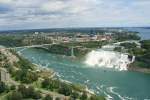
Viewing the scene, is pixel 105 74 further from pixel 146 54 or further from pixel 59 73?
pixel 146 54

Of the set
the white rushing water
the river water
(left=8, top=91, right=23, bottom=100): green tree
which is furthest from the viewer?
the white rushing water

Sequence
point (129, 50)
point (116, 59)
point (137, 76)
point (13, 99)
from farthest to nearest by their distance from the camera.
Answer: point (129, 50)
point (116, 59)
point (137, 76)
point (13, 99)

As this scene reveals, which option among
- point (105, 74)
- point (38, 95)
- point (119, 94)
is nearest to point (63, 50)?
point (105, 74)

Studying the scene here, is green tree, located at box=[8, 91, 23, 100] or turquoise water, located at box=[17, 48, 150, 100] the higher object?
green tree, located at box=[8, 91, 23, 100]

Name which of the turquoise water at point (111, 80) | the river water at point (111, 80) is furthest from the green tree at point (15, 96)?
the turquoise water at point (111, 80)

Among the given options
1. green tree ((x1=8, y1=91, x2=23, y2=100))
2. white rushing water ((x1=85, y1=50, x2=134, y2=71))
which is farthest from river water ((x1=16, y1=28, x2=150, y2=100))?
green tree ((x1=8, y1=91, x2=23, y2=100))

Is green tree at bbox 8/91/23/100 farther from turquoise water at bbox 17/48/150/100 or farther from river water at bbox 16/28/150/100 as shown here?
turquoise water at bbox 17/48/150/100

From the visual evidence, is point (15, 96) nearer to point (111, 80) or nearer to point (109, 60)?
point (111, 80)

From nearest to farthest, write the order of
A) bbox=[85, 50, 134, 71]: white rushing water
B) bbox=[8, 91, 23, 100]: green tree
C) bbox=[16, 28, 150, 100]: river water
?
bbox=[8, 91, 23, 100]: green tree
bbox=[16, 28, 150, 100]: river water
bbox=[85, 50, 134, 71]: white rushing water

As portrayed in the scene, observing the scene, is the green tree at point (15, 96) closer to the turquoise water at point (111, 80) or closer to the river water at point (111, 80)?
the river water at point (111, 80)
